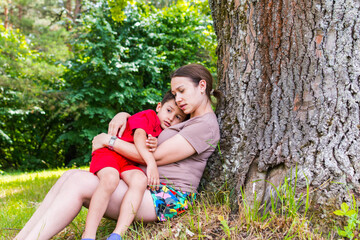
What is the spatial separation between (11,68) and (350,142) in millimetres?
9513

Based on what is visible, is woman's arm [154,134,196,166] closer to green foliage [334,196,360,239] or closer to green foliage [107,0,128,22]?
green foliage [334,196,360,239]

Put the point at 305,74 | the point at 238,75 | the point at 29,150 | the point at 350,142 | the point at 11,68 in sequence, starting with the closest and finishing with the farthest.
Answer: the point at 350,142, the point at 305,74, the point at 238,75, the point at 11,68, the point at 29,150

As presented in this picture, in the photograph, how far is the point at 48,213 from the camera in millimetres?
2078

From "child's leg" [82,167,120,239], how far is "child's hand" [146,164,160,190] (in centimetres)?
23

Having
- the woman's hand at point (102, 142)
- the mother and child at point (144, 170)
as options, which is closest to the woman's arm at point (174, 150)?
the mother and child at point (144, 170)

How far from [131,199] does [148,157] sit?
34cm

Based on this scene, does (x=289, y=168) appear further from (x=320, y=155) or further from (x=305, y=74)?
(x=305, y=74)

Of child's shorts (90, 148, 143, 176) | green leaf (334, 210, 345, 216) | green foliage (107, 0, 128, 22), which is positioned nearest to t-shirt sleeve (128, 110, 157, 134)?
child's shorts (90, 148, 143, 176)

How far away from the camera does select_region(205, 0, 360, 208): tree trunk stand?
6.50 feet

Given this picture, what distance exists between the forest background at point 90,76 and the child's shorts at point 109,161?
17.3 ft

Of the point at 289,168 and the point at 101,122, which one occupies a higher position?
the point at 289,168

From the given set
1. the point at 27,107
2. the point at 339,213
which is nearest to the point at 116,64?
the point at 27,107

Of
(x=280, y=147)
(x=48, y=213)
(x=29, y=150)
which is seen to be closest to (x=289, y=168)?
(x=280, y=147)

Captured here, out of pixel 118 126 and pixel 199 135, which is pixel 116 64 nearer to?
pixel 118 126
